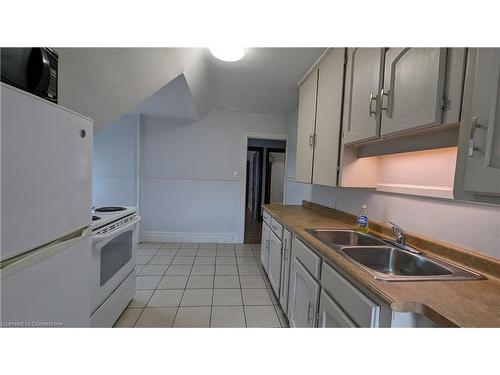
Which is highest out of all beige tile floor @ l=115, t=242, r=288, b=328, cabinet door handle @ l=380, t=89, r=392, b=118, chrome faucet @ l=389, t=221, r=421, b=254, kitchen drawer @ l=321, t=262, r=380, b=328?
cabinet door handle @ l=380, t=89, r=392, b=118

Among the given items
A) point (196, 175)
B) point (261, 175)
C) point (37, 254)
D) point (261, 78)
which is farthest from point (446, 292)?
point (261, 175)

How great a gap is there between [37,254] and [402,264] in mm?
1686

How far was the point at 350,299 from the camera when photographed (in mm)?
949

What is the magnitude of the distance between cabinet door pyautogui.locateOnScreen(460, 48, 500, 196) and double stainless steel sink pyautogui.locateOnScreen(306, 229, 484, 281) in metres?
0.45

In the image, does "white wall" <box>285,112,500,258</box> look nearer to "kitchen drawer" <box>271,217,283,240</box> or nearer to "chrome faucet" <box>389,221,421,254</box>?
"chrome faucet" <box>389,221,421,254</box>

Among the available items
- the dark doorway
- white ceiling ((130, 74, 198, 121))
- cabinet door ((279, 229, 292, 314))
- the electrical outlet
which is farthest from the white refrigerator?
the dark doorway

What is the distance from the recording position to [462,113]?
826 millimetres

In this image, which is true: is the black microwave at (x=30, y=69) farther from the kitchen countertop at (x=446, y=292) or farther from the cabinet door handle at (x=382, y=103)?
the cabinet door handle at (x=382, y=103)

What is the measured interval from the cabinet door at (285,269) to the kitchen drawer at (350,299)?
24.0 inches

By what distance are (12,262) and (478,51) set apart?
5.26 feet

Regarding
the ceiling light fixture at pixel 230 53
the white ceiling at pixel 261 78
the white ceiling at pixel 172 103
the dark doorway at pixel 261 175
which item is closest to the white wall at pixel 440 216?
the white ceiling at pixel 261 78

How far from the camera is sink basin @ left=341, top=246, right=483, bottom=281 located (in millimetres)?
997
